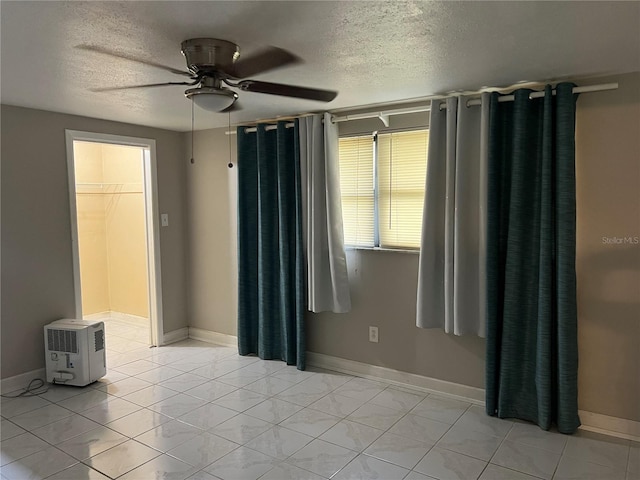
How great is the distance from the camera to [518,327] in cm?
295

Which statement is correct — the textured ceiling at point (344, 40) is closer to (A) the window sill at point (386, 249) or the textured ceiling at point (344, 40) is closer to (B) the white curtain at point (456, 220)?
(B) the white curtain at point (456, 220)

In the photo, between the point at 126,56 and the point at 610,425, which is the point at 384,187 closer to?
the point at 126,56

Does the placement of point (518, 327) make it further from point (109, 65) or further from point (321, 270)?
point (109, 65)

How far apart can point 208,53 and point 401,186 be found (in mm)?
1856

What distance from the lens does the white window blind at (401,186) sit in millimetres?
3418

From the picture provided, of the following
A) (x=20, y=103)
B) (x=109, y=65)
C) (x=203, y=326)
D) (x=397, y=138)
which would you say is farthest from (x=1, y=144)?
(x=397, y=138)

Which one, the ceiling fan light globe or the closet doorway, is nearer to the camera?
the ceiling fan light globe

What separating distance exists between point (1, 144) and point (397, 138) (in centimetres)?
288

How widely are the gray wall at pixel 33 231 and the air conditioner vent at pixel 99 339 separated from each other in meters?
0.38

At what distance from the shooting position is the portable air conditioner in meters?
3.50

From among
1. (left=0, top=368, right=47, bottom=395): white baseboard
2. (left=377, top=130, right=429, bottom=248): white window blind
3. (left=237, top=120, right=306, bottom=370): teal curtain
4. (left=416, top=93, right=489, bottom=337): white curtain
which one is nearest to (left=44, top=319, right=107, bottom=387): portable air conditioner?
(left=0, top=368, right=47, bottom=395): white baseboard

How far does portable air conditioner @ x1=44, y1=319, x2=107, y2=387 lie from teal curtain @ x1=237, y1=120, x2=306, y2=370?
1241 mm

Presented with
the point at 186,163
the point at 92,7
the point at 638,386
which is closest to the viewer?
the point at 92,7

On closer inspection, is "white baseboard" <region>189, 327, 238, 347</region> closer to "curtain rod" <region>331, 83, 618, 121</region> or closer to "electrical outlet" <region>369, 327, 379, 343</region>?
"electrical outlet" <region>369, 327, 379, 343</region>
